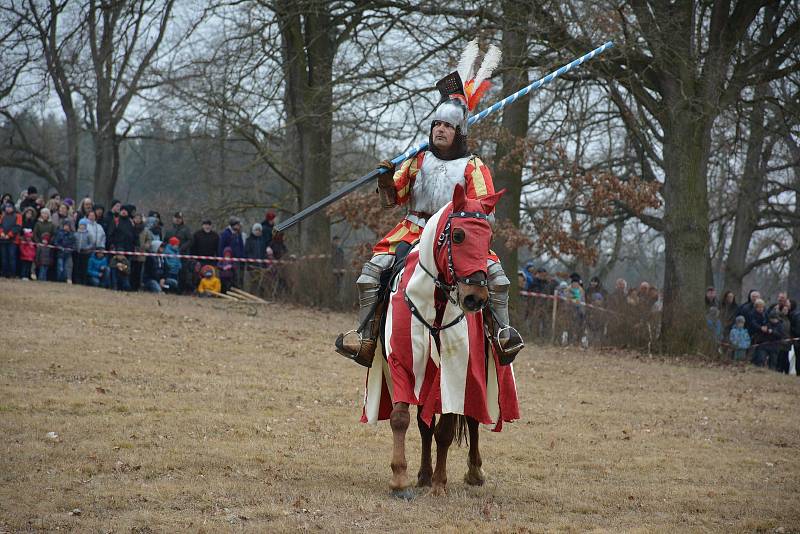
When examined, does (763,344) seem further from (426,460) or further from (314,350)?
(426,460)

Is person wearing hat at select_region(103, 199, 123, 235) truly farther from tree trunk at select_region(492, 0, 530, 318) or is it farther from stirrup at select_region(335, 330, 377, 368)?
stirrup at select_region(335, 330, 377, 368)

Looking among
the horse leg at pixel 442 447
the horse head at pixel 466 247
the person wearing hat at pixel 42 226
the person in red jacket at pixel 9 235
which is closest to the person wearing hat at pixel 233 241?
the person wearing hat at pixel 42 226

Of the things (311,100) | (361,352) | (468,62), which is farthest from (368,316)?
(311,100)

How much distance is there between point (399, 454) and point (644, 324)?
1310cm

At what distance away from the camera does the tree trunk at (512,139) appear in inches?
739

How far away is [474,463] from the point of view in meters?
7.85

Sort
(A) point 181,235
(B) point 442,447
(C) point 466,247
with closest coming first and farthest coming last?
(C) point 466,247 < (B) point 442,447 < (A) point 181,235

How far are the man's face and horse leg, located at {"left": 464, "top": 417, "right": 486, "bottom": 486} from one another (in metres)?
2.03

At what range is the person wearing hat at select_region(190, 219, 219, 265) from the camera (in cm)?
2145

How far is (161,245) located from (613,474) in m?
13.7

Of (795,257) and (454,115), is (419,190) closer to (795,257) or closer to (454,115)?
(454,115)

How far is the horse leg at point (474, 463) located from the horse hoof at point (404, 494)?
80 centimetres

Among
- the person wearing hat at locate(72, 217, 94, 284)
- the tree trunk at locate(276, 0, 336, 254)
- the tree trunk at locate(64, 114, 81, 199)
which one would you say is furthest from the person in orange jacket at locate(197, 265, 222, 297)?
the tree trunk at locate(64, 114, 81, 199)

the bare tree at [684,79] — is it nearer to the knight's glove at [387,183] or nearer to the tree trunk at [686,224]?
the tree trunk at [686,224]
